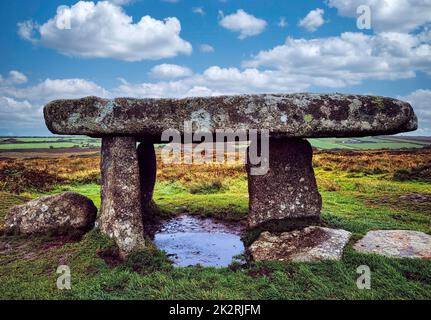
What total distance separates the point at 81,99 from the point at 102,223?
2.93 meters

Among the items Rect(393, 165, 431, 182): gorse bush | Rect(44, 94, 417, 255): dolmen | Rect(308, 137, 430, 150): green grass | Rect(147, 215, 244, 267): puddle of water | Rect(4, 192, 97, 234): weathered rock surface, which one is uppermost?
Rect(44, 94, 417, 255): dolmen

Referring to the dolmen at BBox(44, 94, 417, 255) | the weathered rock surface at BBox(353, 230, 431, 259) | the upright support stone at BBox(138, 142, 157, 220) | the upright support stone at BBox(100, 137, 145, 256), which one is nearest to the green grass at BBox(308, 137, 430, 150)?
the upright support stone at BBox(138, 142, 157, 220)

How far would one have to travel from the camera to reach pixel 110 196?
8.66 m

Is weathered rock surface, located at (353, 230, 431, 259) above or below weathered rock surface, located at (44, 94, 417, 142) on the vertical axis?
below

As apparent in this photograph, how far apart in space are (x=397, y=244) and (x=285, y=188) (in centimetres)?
302

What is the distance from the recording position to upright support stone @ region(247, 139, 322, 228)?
994 cm

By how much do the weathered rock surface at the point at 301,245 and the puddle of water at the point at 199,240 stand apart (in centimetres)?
65

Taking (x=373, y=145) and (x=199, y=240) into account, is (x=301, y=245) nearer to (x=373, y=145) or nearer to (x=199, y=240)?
A: (x=199, y=240)

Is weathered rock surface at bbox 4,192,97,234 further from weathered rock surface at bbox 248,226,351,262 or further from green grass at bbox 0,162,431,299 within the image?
weathered rock surface at bbox 248,226,351,262

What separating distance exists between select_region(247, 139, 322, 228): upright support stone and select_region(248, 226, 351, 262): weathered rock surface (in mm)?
783

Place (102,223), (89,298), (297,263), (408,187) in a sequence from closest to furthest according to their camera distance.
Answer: (89,298), (297,263), (102,223), (408,187)

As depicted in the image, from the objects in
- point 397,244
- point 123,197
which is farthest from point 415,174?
point 123,197
